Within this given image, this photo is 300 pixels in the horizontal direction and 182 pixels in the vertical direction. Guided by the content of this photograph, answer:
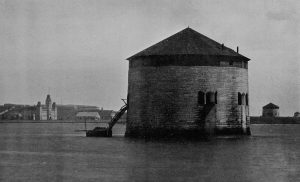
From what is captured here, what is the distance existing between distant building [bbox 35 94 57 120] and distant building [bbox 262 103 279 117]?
6710cm

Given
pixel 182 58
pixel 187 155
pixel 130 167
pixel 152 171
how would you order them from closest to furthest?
pixel 152 171, pixel 130 167, pixel 187 155, pixel 182 58

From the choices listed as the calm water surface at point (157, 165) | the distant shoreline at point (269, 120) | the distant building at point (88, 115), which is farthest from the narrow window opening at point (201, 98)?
the distant building at point (88, 115)

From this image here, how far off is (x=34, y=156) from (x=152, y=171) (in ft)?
25.7

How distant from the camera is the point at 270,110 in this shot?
105750 mm

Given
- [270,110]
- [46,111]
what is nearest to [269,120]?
[270,110]

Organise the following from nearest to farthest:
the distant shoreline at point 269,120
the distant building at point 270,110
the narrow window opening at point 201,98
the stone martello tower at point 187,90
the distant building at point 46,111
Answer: the stone martello tower at point 187,90 < the narrow window opening at point 201,98 < the distant shoreline at point 269,120 < the distant building at point 270,110 < the distant building at point 46,111

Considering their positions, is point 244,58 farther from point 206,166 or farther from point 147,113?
point 206,166

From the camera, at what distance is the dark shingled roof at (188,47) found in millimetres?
35250

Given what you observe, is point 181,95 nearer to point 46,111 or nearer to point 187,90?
point 187,90

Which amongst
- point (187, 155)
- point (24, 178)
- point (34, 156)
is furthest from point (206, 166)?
point (34, 156)

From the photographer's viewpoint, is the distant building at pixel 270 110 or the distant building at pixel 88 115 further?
the distant building at pixel 88 115

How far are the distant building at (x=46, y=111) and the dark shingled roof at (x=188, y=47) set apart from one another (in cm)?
12121

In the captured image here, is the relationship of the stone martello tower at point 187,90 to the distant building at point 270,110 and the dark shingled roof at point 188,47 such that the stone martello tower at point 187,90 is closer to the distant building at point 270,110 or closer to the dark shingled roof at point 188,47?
the dark shingled roof at point 188,47

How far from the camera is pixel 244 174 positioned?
692 inches
